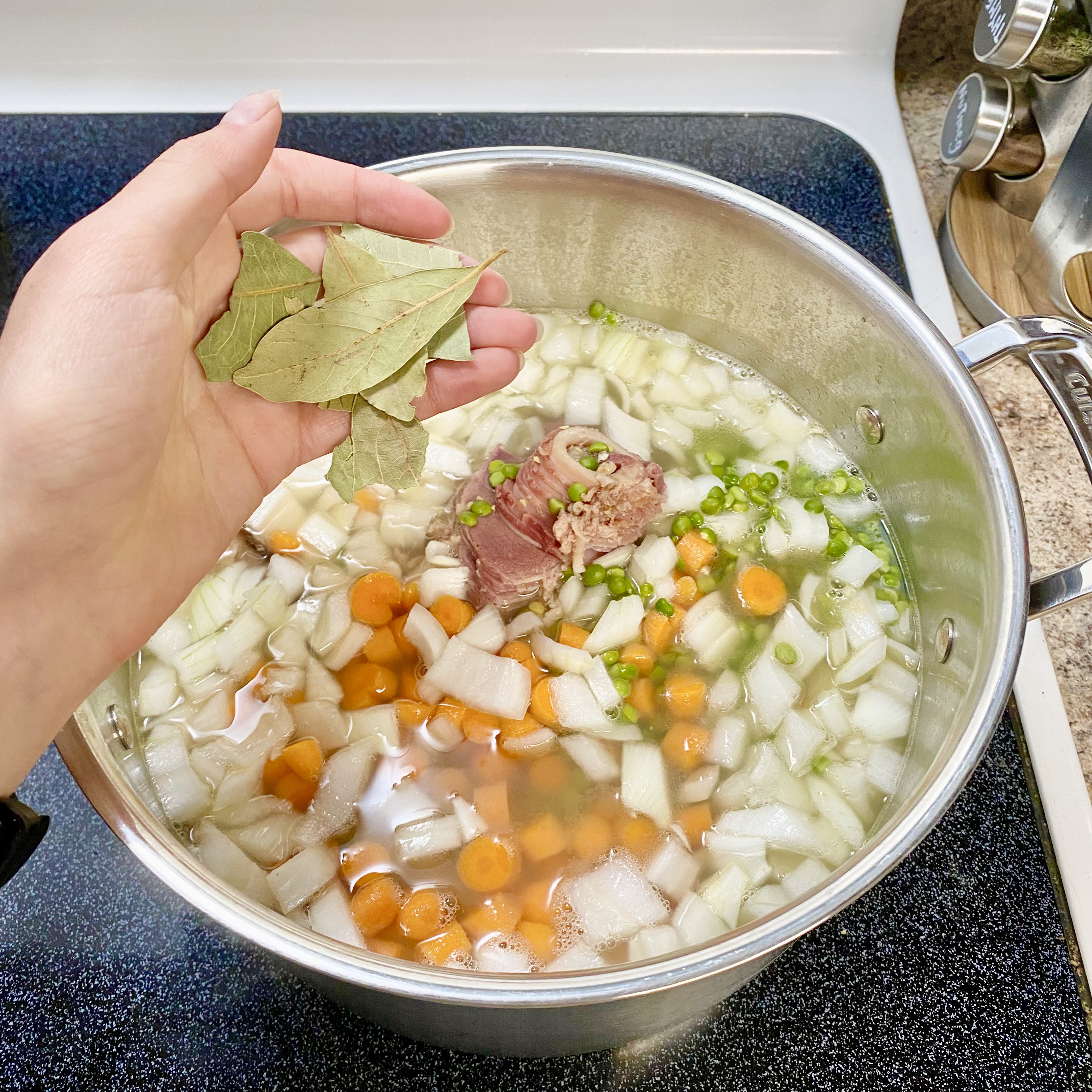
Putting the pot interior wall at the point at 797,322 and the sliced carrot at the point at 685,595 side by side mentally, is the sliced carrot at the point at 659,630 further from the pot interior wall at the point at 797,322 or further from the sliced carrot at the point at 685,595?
the pot interior wall at the point at 797,322

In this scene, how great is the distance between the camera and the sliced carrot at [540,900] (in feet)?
4.26

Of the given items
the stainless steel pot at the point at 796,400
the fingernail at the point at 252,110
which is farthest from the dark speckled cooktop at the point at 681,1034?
the fingernail at the point at 252,110

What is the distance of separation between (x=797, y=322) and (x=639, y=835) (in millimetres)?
919

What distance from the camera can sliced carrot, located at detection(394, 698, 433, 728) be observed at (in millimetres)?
1434

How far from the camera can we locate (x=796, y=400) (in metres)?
1.79

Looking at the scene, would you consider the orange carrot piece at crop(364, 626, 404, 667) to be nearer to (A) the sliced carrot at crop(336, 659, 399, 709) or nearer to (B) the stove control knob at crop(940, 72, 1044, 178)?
(A) the sliced carrot at crop(336, 659, 399, 709)

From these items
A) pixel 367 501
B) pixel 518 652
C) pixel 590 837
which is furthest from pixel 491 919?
pixel 367 501

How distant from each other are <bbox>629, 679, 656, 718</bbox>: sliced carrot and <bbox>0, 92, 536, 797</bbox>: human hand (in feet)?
2.25

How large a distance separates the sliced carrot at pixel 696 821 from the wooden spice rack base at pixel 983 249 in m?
1.21

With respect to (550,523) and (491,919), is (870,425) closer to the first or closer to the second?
(550,523)

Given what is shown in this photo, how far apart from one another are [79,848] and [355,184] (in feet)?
3.66

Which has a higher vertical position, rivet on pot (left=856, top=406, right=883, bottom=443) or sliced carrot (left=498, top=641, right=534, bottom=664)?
rivet on pot (left=856, top=406, right=883, bottom=443)

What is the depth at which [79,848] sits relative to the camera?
144 centimetres

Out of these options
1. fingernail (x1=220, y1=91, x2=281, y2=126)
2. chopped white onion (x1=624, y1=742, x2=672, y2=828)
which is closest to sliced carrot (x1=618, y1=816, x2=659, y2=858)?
chopped white onion (x1=624, y1=742, x2=672, y2=828)
